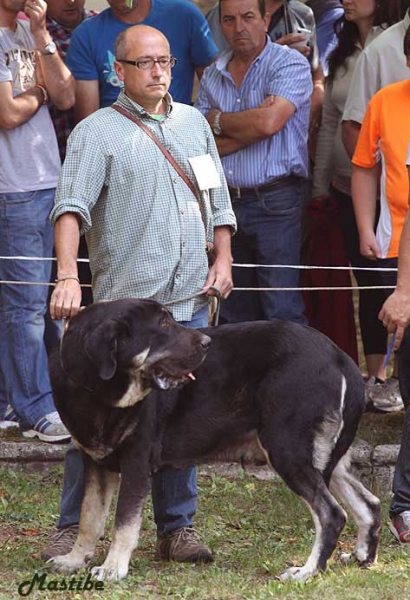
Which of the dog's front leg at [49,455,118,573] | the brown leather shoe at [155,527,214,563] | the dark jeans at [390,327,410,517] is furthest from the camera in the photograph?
the dark jeans at [390,327,410,517]

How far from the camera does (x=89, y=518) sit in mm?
5395

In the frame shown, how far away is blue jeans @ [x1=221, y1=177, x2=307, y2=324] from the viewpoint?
25.1ft

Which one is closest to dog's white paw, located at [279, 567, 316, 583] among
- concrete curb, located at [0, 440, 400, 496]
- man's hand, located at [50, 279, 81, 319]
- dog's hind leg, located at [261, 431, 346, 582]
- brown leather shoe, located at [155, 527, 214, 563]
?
dog's hind leg, located at [261, 431, 346, 582]

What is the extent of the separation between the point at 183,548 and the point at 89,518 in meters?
→ 0.53

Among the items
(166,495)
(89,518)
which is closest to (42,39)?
(166,495)

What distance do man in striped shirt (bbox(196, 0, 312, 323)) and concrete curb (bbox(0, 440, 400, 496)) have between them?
42.1 inches

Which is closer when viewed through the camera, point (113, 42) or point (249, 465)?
point (249, 465)

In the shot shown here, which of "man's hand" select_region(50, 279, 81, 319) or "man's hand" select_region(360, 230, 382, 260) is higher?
"man's hand" select_region(50, 279, 81, 319)

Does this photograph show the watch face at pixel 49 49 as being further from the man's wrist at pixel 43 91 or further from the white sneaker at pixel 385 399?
the white sneaker at pixel 385 399

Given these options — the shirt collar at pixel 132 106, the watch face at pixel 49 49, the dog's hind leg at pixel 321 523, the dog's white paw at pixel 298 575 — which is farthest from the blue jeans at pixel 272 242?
the dog's white paw at pixel 298 575

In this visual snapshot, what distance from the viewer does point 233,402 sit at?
5.39 meters

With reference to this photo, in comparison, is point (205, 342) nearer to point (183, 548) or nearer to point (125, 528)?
point (125, 528)

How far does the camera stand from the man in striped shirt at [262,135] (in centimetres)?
757

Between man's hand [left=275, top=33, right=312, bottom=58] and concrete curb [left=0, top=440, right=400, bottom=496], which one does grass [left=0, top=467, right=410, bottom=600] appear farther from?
man's hand [left=275, top=33, right=312, bottom=58]
